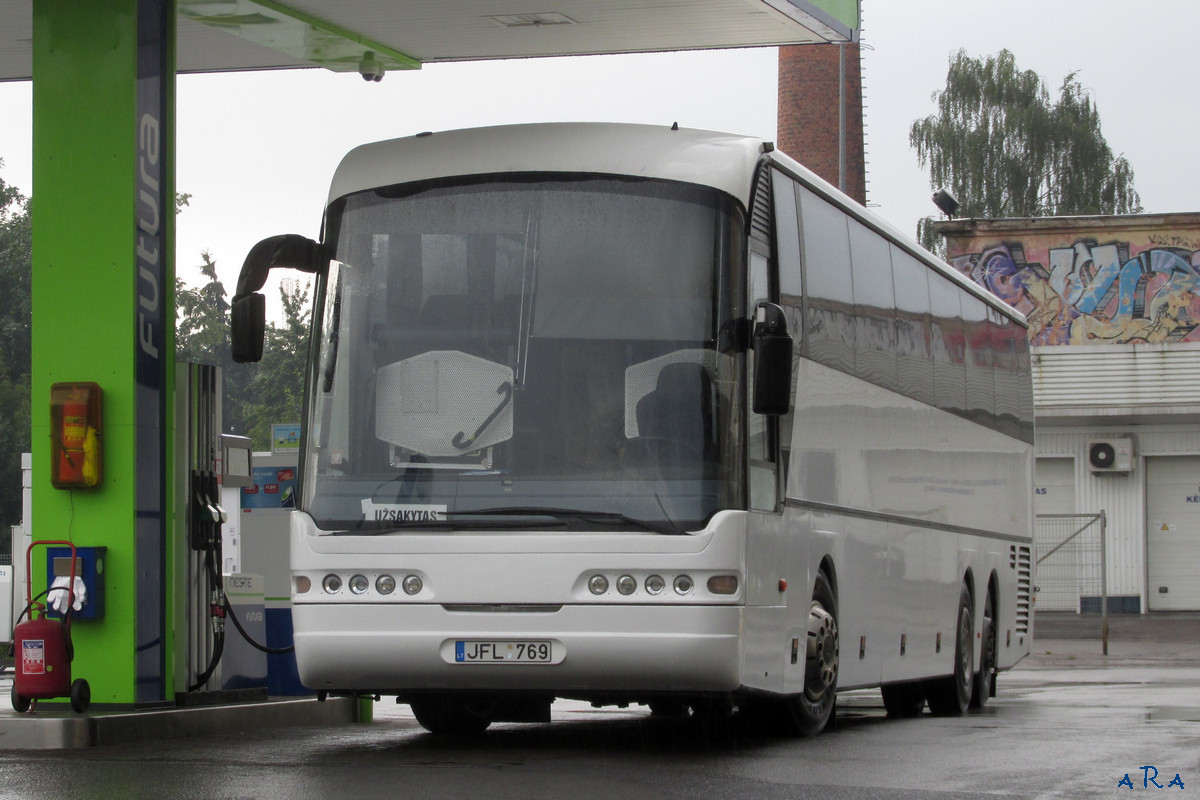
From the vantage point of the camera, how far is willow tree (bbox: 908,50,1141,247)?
2281 inches

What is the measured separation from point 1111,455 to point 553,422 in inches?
1009

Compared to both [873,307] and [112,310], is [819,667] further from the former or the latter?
[112,310]

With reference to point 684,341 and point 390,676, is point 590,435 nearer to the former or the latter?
point 684,341

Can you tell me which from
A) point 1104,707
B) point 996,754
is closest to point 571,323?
point 996,754

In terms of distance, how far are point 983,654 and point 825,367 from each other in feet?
18.8

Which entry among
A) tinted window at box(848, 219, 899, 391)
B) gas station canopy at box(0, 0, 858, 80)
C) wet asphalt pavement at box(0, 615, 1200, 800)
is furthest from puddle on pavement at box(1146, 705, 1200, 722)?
gas station canopy at box(0, 0, 858, 80)

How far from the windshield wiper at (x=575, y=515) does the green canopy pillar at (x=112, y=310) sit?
2.81m

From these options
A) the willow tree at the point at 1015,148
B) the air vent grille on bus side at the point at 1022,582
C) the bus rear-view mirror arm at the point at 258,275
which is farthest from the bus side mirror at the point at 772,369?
the willow tree at the point at 1015,148

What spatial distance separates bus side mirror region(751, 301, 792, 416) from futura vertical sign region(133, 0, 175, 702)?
13.2 feet

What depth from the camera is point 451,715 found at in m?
11.5

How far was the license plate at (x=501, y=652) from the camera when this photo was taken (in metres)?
9.34

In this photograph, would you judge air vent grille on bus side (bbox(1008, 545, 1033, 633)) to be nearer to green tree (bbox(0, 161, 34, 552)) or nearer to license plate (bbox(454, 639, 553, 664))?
license plate (bbox(454, 639, 553, 664))

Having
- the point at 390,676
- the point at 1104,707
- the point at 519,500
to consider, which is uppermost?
the point at 519,500

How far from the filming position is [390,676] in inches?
375
